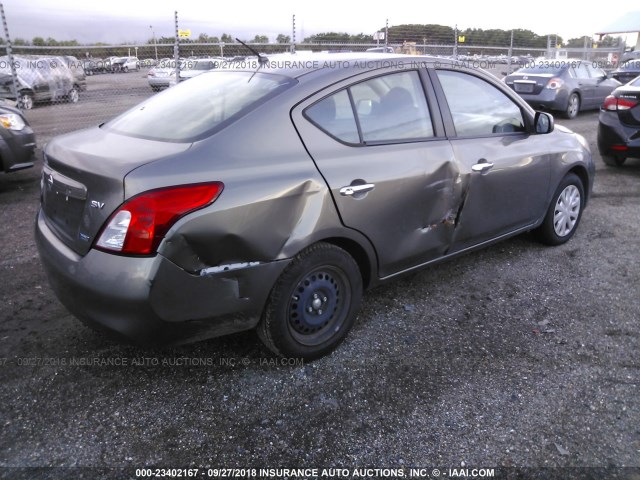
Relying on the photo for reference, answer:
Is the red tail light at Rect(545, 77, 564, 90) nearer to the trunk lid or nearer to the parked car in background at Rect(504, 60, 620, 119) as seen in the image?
the parked car in background at Rect(504, 60, 620, 119)

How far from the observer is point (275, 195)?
A: 258cm

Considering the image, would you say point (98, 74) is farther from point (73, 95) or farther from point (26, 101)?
point (26, 101)

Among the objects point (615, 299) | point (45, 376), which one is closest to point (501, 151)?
point (615, 299)

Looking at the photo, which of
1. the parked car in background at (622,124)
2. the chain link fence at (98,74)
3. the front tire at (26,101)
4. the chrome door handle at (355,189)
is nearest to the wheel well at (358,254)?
the chrome door handle at (355,189)

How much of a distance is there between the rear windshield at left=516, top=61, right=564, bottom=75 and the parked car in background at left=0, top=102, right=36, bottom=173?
36.7ft

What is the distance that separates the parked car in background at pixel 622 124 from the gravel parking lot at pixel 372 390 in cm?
369

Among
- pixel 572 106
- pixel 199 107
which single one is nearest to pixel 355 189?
pixel 199 107

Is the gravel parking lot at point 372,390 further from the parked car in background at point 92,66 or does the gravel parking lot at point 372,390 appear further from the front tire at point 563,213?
the parked car in background at point 92,66

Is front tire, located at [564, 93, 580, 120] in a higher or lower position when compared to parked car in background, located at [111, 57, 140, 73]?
lower

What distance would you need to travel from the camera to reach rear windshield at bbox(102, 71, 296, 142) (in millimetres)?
2771

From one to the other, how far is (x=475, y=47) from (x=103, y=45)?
12801 mm

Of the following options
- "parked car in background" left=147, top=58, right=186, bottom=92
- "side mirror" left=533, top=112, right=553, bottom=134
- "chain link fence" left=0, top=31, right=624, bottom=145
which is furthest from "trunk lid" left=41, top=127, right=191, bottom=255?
"parked car in background" left=147, top=58, right=186, bottom=92

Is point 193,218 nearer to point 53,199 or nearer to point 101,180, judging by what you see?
point 101,180

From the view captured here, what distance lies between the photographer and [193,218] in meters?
2.35
